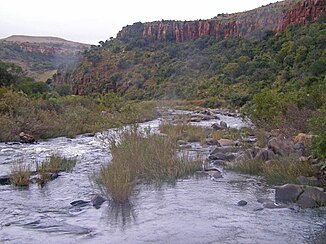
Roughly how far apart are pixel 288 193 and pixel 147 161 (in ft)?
12.8

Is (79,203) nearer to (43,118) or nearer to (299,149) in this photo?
(299,149)

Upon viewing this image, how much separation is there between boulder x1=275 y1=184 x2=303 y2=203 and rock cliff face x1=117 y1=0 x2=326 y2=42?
53907 mm

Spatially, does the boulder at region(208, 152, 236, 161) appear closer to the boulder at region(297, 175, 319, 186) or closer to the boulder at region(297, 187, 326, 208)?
the boulder at region(297, 175, 319, 186)

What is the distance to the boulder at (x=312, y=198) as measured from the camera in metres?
9.27

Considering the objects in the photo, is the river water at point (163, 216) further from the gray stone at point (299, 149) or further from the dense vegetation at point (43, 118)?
the dense vegetation at point (43, 118)

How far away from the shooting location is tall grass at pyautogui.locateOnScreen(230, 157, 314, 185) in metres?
11.0

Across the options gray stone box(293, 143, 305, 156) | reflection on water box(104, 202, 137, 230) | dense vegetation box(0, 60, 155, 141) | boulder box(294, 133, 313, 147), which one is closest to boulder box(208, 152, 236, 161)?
boulder box(294, 133, 313, 147)

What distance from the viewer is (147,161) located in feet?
40.4

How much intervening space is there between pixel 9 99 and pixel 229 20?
66375 mm

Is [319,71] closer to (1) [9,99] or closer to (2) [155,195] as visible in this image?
(1) [9,99]

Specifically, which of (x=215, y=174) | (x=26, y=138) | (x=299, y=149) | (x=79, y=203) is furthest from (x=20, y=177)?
(x=26, y=138)

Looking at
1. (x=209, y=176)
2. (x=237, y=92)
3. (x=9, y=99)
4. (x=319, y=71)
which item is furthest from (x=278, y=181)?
(x=237, y=92)

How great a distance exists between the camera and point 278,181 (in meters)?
11.2

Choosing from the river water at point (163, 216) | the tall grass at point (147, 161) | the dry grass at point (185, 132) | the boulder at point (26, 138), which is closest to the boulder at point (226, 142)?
the dry grass at point (185, 132)
